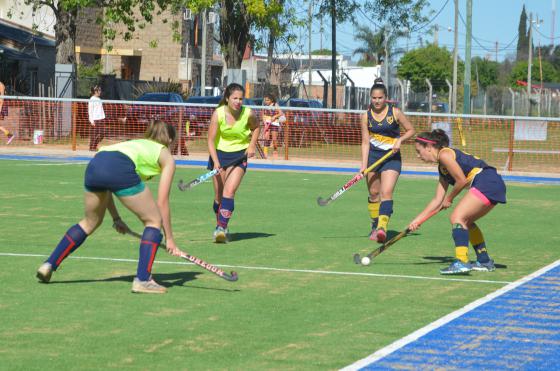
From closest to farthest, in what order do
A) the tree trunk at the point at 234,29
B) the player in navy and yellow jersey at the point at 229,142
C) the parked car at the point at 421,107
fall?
the player in navy and yellow jersey at the point at 229,142 < the tree trunk at the point at 234,29 < the parked car at the point at 421,107

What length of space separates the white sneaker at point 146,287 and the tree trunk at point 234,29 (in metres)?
28.3

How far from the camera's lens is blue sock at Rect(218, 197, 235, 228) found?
42.7 feet

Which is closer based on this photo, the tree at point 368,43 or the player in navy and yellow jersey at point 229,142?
the player in navy and yellow jersey at point 229,142

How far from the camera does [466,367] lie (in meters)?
7.02

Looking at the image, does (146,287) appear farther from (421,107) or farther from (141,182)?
(421,107)

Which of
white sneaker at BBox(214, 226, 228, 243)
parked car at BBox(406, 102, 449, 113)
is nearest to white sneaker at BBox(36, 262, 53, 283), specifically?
white sneaker at BBox(214, 226, 228, 243)

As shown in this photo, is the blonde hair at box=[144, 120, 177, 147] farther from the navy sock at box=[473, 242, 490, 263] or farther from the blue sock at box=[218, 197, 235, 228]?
the blue sock at box=[218, 197, 235, 228]

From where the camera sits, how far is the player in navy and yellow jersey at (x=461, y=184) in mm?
10672

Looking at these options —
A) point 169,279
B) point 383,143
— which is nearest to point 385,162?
point 383,143

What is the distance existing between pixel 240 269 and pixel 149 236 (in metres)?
1.96

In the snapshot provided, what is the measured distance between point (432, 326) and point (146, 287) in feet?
8.13

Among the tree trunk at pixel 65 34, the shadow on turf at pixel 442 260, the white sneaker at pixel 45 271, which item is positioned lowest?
the shadow on turf at pixel 442 260

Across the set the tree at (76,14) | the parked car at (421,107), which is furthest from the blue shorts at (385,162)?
the parked car at (421,107)

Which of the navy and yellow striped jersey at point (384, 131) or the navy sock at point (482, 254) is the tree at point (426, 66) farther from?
the navy sock at point (482, 254)
